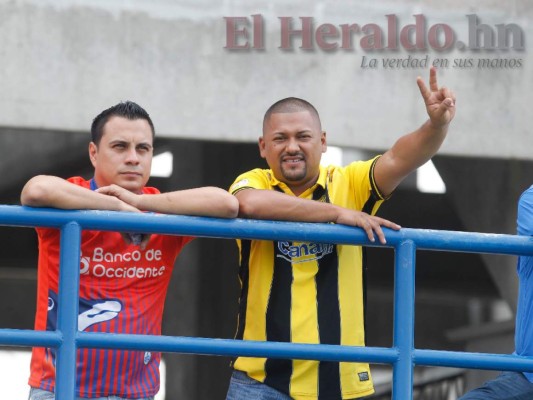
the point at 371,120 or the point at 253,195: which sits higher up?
the point at 371,120

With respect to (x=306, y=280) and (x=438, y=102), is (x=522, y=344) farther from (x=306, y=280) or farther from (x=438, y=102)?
(x=438, y=102)

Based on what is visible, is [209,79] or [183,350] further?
[209,79]

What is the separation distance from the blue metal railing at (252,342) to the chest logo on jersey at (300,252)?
354mm

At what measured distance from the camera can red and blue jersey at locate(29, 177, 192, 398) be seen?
3750 millimetres

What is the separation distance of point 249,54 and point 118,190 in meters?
5.01

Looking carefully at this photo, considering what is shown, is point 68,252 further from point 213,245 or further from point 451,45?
point 213,245

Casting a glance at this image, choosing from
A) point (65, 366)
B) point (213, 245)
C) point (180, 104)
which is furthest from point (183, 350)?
point (213, 245)

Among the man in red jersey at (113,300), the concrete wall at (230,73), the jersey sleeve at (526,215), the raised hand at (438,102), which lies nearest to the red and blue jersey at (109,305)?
the man in red jersey at (113,300)

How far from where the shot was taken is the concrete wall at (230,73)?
8.48 meters

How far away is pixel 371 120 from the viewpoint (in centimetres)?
875

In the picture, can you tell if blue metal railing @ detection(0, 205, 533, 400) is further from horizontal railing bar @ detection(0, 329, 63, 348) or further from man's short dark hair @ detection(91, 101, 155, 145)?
man's short dark hair @ detection(91, 101, 155, 145)

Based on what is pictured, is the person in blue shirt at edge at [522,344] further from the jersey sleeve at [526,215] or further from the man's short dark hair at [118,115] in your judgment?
the man's short dark hair at [118,115]

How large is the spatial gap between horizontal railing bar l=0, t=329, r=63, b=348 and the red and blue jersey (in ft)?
1.41

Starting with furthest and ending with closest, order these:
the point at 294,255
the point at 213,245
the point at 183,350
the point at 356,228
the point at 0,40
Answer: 1. the point at 213,245
2. the point at 0,40
3. the point at 294,255
4. the point at 356,228
5. the point at 183,350
